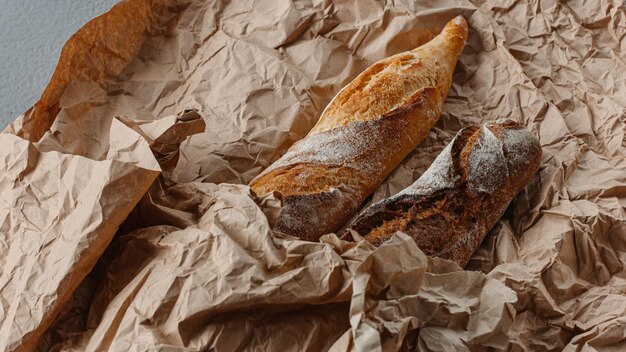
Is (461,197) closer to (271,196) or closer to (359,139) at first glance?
(359,139)

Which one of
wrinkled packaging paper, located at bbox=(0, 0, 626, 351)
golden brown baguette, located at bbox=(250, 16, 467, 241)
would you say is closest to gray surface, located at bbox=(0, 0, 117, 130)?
wrinkled packaging paper, located at bbox=(0, 0, 626, 351)

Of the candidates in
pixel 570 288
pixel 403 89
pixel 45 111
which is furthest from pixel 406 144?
pixel 45 111

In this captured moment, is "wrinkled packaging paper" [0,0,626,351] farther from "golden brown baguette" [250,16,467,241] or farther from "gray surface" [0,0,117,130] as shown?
"gray surface" [0,0,117,130]

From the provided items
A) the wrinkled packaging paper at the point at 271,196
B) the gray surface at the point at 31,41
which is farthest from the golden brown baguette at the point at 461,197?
the gray surface at the point at 31,41

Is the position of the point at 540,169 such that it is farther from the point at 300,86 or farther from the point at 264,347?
the point at 264,347

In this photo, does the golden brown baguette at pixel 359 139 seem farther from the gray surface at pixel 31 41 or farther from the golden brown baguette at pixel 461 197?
the gray surface at pixel 31 41
